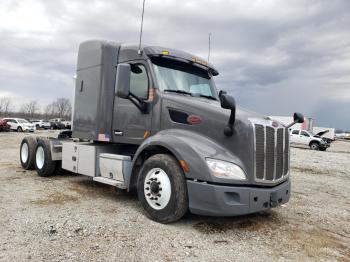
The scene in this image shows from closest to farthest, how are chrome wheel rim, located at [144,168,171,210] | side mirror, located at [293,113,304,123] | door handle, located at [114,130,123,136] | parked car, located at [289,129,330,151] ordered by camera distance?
chrome wheel rim, located at [144,168,171,210]
side mirror, located at [293,113,304,123]
door handle, located at [114,130,123,136]
parked car, located at [289,129,330,151]

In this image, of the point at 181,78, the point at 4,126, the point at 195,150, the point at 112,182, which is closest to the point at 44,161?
the point at 112,182

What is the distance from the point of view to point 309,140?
97.7 feet

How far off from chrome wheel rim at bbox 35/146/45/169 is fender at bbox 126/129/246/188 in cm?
479

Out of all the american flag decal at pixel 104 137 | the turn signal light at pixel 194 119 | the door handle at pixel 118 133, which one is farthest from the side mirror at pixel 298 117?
the american flag decal at pixel 104 137

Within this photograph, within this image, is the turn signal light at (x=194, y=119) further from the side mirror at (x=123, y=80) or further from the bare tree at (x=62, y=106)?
the bare tree at (x=62, y=106)

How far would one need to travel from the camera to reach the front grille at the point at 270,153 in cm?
466

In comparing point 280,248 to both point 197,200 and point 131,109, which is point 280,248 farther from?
point 131,109

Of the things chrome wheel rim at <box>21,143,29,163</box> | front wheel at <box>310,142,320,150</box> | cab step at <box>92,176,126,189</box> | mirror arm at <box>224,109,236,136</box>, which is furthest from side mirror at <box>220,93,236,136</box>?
front wheel at <box>310,142,320,150</box>

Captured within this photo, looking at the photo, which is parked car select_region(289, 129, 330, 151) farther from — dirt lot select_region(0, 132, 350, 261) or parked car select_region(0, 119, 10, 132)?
parked car select_region(0, 119, 10, 132)

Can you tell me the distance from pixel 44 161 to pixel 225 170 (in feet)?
18.5

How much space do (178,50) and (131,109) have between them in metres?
1.45

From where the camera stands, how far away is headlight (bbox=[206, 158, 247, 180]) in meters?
4.45

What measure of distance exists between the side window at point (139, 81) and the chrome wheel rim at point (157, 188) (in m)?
1.45

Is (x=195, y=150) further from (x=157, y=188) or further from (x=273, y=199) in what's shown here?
(x=273, y=199)
